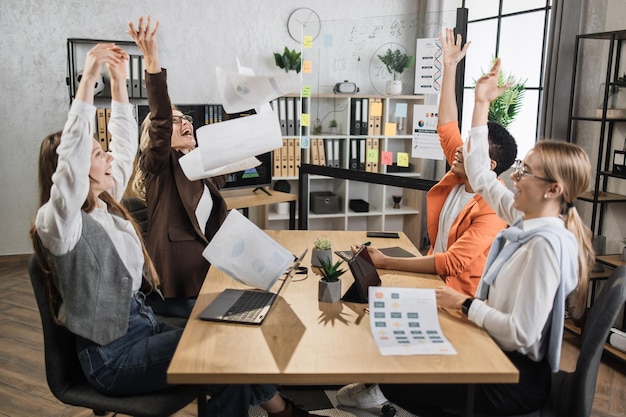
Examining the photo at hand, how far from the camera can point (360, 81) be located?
4.20 m

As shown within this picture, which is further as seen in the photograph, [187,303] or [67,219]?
[187,303]

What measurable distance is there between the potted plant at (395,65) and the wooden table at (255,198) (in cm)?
139

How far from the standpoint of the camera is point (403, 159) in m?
4.02


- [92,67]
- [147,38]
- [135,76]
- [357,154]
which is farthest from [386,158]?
[92,67]

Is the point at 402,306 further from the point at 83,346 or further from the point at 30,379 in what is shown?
the point at 30,379

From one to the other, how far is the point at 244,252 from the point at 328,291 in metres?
0.33

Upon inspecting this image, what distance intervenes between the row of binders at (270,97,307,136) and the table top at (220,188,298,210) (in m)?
0.57

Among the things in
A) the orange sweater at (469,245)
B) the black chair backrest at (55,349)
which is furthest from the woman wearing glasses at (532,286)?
the black chair backrest at (55,349)

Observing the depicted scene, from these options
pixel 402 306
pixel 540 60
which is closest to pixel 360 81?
pixel 540 60

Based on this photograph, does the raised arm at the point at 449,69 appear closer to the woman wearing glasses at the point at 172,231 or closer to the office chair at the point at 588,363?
the office chair at the point at 588,363

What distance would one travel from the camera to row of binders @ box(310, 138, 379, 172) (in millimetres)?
4211

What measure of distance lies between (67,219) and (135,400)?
23.6 inches

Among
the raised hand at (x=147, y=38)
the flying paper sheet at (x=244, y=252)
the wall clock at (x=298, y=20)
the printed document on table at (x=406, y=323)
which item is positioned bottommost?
the printed document on table at (x=406, y=323)

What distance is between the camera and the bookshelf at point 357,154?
13.3 feet
